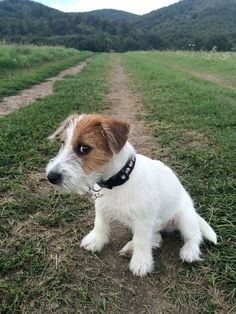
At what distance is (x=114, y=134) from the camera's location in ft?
10.2

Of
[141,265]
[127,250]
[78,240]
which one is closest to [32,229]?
[78,240]

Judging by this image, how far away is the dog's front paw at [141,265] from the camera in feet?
11.4

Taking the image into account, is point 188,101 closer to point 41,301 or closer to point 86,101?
point 86,101

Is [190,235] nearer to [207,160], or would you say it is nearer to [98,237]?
[98,237]

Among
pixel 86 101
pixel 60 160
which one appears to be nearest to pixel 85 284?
pixel 60 160

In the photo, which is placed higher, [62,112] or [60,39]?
[62,112]

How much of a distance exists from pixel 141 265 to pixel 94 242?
0.59 m

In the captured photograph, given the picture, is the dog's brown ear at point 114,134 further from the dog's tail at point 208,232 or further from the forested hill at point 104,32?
the forested hill at point 104,32

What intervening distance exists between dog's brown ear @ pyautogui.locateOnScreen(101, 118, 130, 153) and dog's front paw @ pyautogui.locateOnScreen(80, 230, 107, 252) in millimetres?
1115

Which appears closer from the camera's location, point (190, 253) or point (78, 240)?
point (190, 253)

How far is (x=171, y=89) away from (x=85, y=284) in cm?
1086

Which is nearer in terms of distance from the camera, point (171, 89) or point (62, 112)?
point (62, 112)

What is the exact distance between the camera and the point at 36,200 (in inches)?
184

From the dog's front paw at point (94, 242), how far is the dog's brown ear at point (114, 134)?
1.12 meters
